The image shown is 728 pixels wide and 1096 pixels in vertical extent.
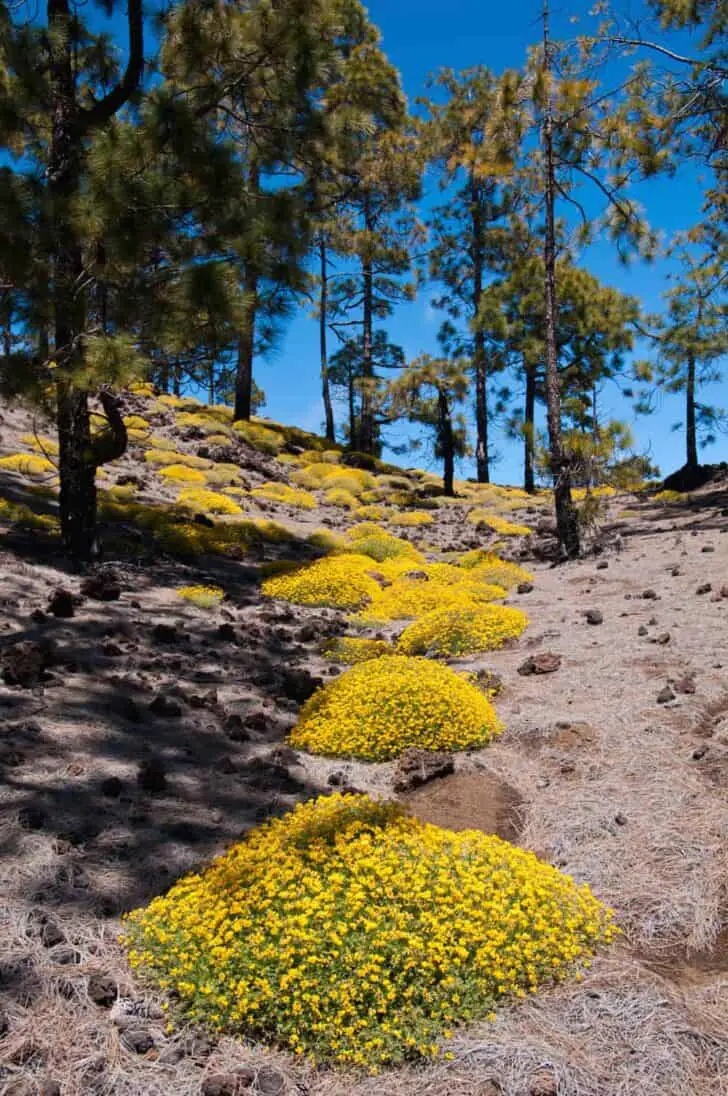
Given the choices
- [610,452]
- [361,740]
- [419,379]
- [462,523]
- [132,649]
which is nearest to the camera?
[361,740]

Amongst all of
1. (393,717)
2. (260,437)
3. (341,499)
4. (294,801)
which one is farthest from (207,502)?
(294,801)

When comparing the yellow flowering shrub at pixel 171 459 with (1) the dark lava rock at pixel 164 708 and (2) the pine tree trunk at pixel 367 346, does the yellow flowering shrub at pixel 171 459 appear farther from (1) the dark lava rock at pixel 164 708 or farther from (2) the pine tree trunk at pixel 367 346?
(1) the dark lava rock at pixel 164 708

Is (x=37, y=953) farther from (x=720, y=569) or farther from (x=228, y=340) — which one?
(x=720, y=569)

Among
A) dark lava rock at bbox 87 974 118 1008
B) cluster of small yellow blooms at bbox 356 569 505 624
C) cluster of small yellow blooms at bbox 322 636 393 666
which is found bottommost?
→ dark lava rock at bbox 87 974 118 1008

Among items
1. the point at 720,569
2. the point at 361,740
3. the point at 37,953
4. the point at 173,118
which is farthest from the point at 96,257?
the point at 720,569

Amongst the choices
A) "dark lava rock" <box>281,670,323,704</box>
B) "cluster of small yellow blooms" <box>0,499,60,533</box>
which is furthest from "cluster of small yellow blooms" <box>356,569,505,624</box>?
"cluster of small yellow blooms" <box>0,499,60,533</box>

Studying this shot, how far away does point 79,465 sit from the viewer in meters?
10.1

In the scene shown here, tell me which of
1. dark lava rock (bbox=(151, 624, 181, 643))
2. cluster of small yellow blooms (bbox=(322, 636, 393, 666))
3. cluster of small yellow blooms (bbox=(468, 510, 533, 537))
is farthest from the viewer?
cluster of small yellow blooms (bbox=(468, 510, 533, 537))

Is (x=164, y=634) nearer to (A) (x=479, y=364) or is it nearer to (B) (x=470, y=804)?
(B) (x=470, y=804)

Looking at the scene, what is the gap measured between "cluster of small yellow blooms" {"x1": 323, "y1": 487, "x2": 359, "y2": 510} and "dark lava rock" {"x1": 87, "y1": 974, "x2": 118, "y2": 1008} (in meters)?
17.8

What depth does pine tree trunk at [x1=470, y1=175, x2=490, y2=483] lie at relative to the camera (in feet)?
92.7

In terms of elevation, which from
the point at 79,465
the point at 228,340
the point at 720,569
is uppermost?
the point at 228,340

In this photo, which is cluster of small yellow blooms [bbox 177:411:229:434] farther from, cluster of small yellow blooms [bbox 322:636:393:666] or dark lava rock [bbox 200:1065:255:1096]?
dark lava rock [bbox 200:1065:255:1096]

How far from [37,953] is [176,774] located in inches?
81.0
